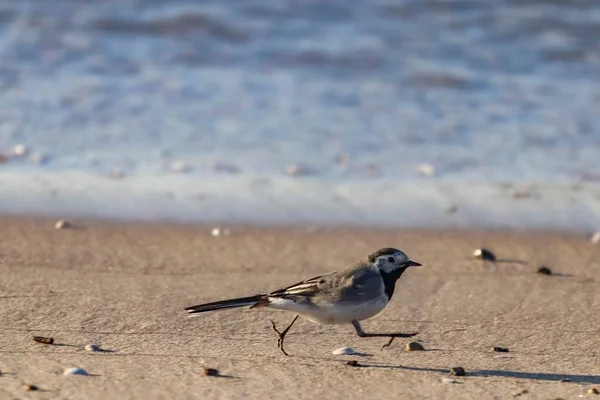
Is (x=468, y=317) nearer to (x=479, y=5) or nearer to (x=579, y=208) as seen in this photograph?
(x=579, y=208)

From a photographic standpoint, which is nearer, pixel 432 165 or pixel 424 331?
pixel 424 331

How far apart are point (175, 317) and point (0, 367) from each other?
4.00 ft

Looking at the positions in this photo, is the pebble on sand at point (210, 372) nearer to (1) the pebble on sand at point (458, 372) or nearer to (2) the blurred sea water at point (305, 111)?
(1) the pebble on sand at point (458, 372)

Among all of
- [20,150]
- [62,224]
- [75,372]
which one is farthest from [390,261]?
[20,150]

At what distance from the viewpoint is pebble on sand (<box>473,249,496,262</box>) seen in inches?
297

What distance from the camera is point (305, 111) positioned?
36.2ft

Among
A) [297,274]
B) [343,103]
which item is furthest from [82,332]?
A: [343,103]

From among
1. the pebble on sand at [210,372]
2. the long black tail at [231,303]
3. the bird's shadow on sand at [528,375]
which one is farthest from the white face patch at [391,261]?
the pebble on sand at [210,372]

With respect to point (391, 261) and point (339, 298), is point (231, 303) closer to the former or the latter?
point (339, 298)

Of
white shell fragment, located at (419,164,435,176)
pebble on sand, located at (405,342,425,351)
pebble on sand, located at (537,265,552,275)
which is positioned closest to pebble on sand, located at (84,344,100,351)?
pebble on sand, located at (405,342,425,351)

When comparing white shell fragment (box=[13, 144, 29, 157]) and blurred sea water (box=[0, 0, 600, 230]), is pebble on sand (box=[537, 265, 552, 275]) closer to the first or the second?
blurred sea water (box=[0, 0, 600, 230])

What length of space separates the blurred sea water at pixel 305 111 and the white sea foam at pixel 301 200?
21 mm

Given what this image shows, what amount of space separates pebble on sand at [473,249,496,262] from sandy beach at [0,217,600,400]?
69 millimetres

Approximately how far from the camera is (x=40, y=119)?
1038 cm
